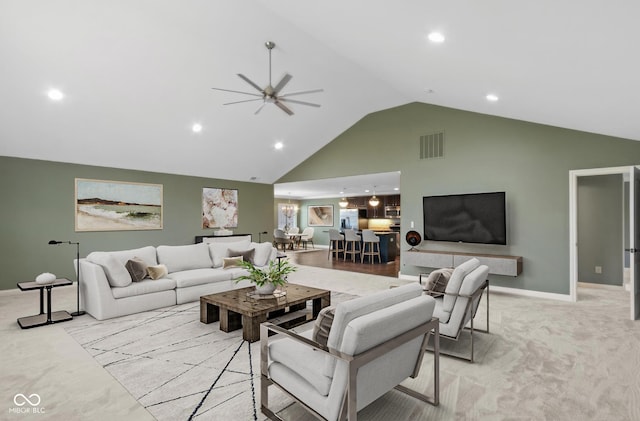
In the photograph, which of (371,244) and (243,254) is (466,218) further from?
(243,254)

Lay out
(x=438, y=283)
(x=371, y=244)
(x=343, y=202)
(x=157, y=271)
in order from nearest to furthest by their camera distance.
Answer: (x=438, y=283)
(x=157, y=271)
(x=371, y=244)
(x=343, y=202)

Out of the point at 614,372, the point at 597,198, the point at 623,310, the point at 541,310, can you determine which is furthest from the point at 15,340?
the point at 597,198

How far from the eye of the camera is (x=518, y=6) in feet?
7.52

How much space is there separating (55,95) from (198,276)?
330 cm

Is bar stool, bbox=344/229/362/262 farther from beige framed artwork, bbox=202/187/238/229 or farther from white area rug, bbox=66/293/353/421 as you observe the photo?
white area rug, bbox=66/293/353/421

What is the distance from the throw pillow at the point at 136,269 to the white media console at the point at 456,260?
4.74 m

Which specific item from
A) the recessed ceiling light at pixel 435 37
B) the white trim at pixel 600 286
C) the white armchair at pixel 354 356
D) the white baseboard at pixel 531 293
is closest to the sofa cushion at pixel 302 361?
the white armchair at pixel 354 356

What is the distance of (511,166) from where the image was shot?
19.0 feet

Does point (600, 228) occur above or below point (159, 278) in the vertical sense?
above

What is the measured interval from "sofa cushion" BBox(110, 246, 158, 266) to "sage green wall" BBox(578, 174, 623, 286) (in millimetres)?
7788

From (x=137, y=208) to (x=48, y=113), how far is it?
261 cm

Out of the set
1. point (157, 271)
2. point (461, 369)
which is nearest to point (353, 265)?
point (157, 271)

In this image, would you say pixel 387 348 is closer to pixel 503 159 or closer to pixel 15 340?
pixel 15 340

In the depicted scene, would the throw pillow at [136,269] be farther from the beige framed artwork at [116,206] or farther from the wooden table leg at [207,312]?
the beige framed artwork at [116,206]
